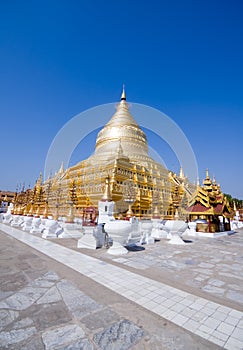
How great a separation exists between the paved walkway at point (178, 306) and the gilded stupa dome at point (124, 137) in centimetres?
2148

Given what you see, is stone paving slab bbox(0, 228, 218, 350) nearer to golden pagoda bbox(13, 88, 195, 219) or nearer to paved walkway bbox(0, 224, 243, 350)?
paved walkway bbox(0, 224, 243, 350)

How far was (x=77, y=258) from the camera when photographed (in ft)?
16.3

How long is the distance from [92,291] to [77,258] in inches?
86.6

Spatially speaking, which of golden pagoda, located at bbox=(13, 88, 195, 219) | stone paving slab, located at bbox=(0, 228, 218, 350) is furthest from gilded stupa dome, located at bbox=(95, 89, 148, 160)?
stone paving slab, located at bbox=(0, 228, 218, 350)

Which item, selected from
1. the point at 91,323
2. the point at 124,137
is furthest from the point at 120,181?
the point at 91,323

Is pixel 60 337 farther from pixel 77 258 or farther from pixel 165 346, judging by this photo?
pixel 77 258

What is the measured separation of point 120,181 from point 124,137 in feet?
34.7

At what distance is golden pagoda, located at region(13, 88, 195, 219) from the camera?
56.4 ft

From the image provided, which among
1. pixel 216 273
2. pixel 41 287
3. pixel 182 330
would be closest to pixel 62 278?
pixel 41 287

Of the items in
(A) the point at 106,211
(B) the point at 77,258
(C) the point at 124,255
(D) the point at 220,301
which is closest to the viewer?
(D) the point at 220,301

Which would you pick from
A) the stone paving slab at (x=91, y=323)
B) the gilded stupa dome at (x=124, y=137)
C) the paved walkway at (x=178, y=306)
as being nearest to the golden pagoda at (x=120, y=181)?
the gilded stupa dome at (x=124, y=137)

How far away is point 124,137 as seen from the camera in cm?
2739

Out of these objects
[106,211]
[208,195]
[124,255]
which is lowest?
[124,255]

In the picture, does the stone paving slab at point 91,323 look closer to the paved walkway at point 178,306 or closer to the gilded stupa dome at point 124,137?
the paved walkway at point 178,306
